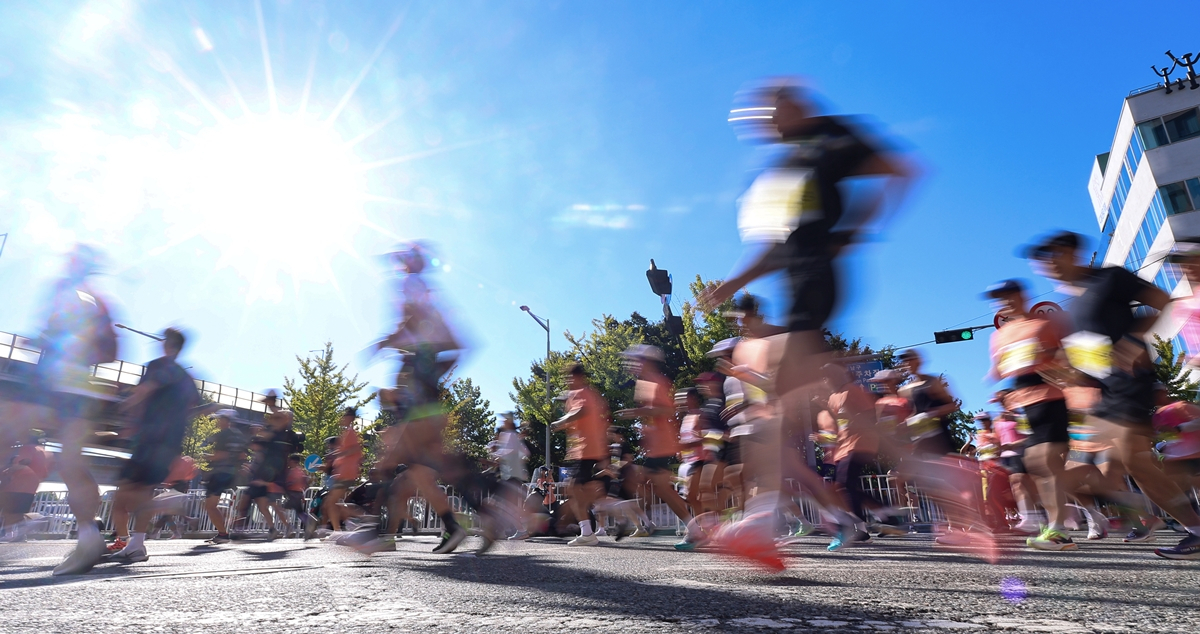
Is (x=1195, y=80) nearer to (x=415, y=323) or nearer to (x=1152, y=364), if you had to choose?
(x=1152, y=364)

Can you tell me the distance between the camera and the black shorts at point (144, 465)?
4.55m

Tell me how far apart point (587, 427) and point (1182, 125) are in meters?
39.2

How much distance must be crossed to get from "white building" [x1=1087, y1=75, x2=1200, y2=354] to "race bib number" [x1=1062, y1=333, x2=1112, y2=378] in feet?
95.7

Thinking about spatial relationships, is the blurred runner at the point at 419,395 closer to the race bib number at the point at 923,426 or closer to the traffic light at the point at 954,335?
the race bib number at the point at 923,426

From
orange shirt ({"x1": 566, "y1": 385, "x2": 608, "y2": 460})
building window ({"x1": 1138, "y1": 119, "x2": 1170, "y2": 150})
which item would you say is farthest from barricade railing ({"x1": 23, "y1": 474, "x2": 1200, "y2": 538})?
building window ({"x1": 1138, "y1": 119, "x2": 1170, "y2": 150})

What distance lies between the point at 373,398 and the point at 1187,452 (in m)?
31.3

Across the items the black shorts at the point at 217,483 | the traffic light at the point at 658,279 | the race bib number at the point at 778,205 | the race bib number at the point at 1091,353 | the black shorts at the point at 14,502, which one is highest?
the traffic light at the point at 658,279

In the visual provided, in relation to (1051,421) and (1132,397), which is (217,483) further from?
(1132,397)

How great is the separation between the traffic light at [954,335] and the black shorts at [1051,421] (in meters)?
21.1

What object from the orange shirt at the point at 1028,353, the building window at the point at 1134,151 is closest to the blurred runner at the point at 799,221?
the orange shirt at the point at 1028,353

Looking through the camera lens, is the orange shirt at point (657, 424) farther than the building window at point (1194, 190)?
No

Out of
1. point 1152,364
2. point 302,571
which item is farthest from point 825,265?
point 302,571

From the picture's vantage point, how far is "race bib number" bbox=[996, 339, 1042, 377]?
439 cm

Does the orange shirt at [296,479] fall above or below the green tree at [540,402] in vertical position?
below
